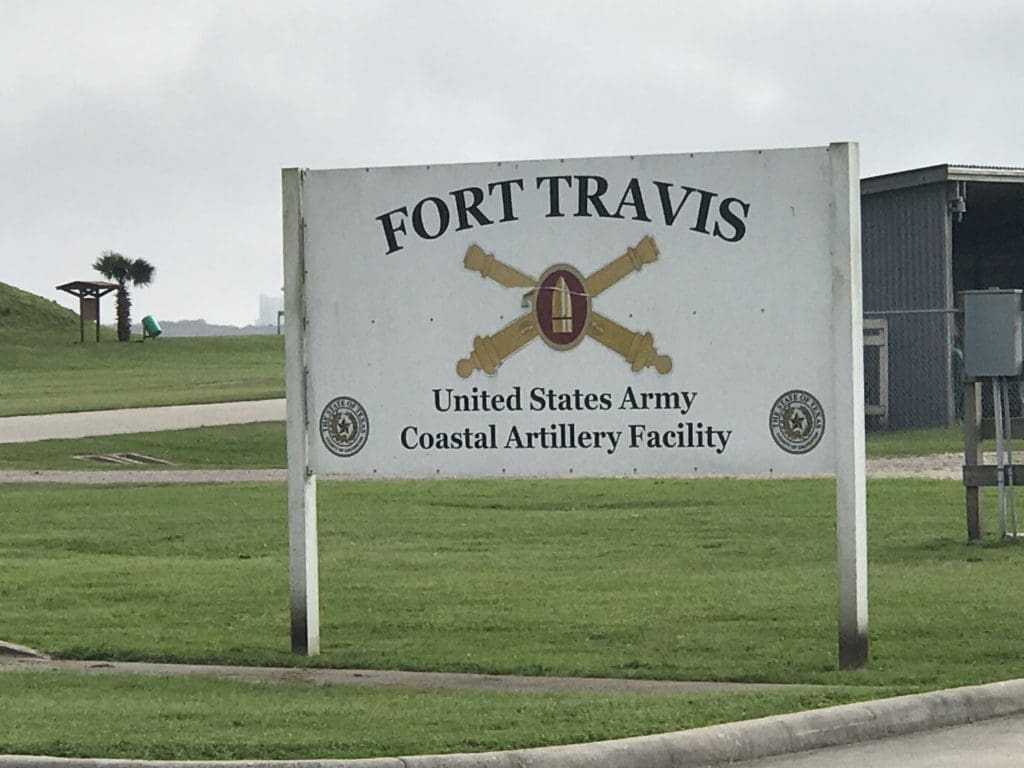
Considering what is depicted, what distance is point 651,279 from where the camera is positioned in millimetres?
10641

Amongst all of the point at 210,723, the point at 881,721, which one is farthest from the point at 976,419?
the point at 210,723

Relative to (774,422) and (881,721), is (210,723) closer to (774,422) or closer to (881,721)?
(881,721)

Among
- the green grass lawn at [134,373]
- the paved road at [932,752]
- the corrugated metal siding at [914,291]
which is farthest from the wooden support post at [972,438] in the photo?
the green grass lawn at [134,373]

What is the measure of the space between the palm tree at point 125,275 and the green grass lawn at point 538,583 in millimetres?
51147

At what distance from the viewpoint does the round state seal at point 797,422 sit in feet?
33.8

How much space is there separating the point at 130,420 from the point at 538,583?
77.0 feet

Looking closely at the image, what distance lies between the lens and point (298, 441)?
36.2 feet

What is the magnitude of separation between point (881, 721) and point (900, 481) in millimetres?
14070

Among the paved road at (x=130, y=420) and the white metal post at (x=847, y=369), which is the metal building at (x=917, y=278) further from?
the white metal post at (x=847, y=369)

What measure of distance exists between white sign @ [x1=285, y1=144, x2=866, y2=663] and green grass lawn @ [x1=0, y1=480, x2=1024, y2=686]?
1031 mm

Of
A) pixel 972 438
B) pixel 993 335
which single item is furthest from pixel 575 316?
pixel 972 438

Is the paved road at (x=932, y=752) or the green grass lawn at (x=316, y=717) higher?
the green grass lawn at (x=316, y=717)

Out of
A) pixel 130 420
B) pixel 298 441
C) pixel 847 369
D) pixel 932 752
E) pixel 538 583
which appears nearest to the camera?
pixel 932 752

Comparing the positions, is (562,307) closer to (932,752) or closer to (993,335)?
(932,752)
